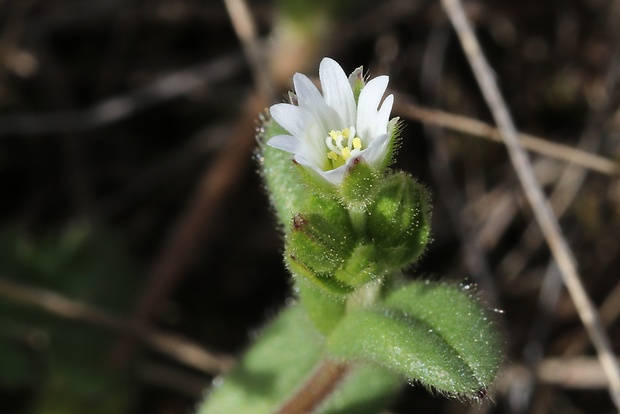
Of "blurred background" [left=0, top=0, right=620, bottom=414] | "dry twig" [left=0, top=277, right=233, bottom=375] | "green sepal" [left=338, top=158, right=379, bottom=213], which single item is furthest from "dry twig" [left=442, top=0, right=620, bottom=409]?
"dry twig" [left=0, top=277, right=233, bottom=375]

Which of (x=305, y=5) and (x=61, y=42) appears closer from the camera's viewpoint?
(x=305, y=5)

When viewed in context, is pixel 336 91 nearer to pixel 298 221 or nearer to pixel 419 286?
pixel 298 221

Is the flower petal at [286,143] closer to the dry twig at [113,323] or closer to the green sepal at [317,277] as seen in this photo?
the green sepal at [317,277]

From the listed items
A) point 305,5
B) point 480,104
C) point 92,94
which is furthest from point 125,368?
point 480,104

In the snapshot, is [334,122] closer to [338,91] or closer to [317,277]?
[338,91]

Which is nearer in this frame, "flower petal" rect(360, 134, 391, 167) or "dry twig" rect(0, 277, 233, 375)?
"flower petal" rect(360, 134, 391, 167)

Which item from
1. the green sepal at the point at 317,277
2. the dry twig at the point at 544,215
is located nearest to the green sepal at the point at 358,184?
the green sepal at the point at 317,277

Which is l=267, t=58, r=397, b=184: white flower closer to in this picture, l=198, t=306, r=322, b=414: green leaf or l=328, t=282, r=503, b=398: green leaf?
l=328, t=282, r=503, b=398: green leaf
